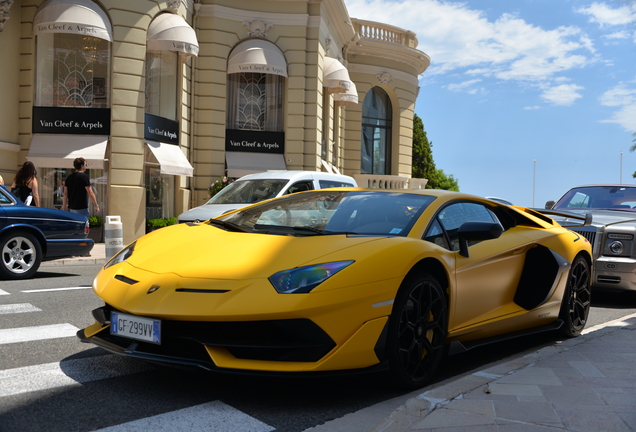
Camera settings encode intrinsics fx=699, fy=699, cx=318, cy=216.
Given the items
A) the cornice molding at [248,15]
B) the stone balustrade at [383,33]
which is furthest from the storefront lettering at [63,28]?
the stone balustrade at [383,33]

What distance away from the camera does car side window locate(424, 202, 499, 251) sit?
479cm

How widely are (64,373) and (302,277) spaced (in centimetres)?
177

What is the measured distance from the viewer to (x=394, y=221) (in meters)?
4.79

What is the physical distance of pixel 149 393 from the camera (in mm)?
4086

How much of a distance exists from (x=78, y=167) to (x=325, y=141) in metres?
15.8

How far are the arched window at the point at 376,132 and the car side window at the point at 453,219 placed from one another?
2980cm

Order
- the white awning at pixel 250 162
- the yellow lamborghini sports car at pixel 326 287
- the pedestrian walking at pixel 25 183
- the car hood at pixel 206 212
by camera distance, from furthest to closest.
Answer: the white awning at pixel 250 162
the pedestrian walking at pixel 25 183
the car hood at pixel 206 212
the yellow lamborghini sports car at pixel 326 287

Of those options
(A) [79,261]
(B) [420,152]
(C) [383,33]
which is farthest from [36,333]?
(B) [420,152]

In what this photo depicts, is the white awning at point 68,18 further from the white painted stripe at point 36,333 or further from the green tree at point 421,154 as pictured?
the green tree at point 421,154

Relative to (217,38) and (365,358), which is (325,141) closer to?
(217,38)

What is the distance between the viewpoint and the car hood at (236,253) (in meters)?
4.02

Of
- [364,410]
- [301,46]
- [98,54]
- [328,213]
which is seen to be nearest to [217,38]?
[301,46]

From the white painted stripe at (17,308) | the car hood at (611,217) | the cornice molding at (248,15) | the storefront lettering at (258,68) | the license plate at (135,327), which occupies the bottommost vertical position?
the white painted stripe at (17,308)

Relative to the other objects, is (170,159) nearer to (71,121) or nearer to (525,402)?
(71,121)
